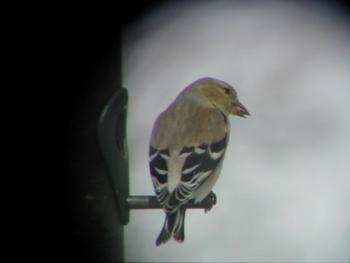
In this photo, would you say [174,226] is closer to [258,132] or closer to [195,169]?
[195,169]

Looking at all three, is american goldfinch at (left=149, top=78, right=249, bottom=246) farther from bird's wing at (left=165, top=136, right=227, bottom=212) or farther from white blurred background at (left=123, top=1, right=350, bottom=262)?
white blurred background at (left=123, top=1, right=350, bottom=262)

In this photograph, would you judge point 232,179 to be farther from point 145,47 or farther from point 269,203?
point 145,47

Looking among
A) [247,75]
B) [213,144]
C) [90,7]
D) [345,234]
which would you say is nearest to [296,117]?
[247,75]

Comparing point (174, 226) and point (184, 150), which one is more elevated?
point (184, 150)

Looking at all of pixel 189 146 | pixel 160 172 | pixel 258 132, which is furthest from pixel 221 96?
pixel 258 132

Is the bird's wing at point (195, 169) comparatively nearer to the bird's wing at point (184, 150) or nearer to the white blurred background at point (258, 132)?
the bird's wing at point (184, 150)

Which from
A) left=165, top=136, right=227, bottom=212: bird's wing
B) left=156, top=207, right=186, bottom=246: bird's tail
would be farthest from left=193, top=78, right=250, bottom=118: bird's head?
left=156, top=207, right=186, bottom=246: bird's tail
